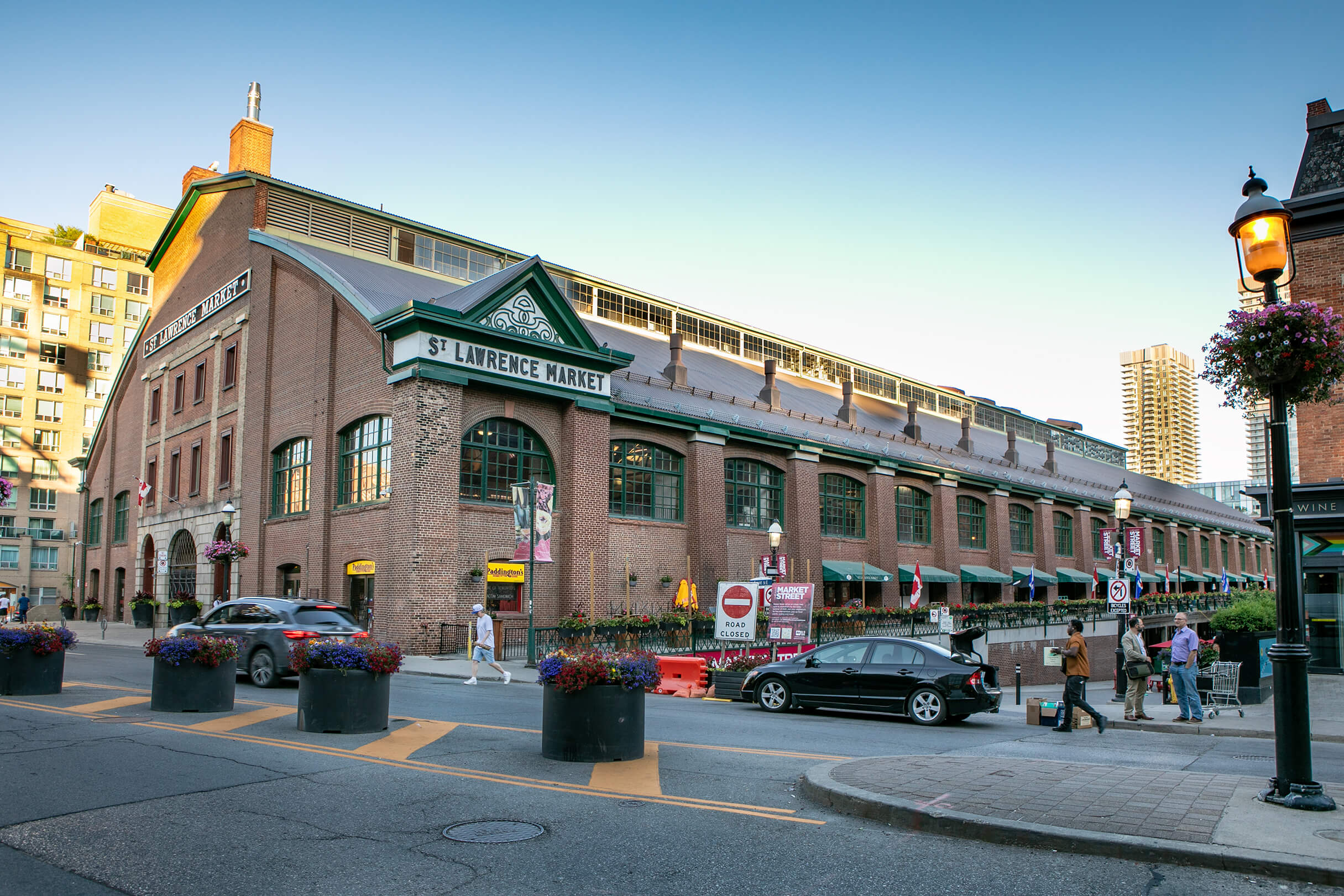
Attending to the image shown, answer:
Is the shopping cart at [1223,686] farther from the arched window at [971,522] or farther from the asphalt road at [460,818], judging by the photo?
the arched window at [971,522]

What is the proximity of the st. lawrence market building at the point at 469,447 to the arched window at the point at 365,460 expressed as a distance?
0.11 meters

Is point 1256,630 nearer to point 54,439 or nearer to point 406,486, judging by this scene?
point 406,486

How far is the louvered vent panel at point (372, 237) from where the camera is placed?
3875 centimetres

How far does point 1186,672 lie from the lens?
56.4ft

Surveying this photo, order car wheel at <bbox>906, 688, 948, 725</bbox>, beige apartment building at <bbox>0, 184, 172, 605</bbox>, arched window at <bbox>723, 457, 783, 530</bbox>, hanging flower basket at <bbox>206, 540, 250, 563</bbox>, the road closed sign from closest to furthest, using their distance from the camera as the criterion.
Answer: car wheel at <bbox>906, 688, 948, 725</bbox>, the road closed sign, hanging flower basket at <bbox>206, 540, 250, 563</bbox>, arched window at <bbox>723, 457, 783, 530</bbox>, beige apartment building at <bbox>0, 184, 172, 605</bbox>

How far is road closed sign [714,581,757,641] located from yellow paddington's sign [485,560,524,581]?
10154 mm

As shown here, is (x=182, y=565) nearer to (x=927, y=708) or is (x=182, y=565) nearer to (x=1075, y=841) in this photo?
(x=927, y=708)

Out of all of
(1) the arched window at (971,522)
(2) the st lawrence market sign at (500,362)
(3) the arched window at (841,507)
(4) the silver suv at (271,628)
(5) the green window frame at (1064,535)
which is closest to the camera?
(4) the silver suv at (271,628)

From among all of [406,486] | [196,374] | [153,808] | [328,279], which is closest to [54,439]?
[196,374]

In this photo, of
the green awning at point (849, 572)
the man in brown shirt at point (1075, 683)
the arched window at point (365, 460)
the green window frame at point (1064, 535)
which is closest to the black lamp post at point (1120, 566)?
the man in brown shirt at point (1075, 683)

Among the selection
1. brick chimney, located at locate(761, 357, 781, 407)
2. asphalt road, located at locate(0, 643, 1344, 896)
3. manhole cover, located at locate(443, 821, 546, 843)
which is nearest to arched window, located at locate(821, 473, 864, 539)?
brick chimney, located at locate(761, 357, 781, 407)

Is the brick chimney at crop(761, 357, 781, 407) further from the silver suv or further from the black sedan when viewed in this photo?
the silver suv

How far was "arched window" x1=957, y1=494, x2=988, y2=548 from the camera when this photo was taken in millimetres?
50219


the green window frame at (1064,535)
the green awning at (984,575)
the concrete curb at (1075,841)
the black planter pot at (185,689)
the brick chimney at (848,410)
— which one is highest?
the brick chimney at (848,410)
